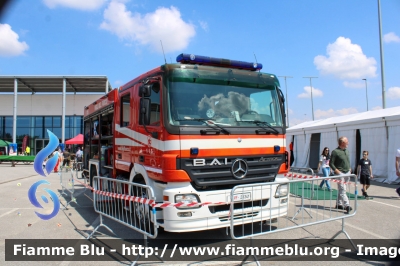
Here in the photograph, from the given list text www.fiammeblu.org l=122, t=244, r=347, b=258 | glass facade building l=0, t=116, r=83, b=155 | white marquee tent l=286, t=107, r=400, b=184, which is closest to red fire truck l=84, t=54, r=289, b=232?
text www.fiammeblu.org l=122, t=244, r=347, b=258

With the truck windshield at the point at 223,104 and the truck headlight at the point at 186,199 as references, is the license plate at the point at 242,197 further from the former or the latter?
the truck windshield at the point at 223,104

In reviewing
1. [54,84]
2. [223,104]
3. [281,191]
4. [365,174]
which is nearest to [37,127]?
[54,84]

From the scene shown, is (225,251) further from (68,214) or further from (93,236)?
(68,214)

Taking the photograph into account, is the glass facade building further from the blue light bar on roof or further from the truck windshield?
the truck windshield

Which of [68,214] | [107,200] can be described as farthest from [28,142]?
[107,200]

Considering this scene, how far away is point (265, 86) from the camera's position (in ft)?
19.9

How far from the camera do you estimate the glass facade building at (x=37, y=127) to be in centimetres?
3788

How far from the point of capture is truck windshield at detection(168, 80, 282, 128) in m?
5.13

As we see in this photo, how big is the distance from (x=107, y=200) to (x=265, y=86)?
371 centimetres

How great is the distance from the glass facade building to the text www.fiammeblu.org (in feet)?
115

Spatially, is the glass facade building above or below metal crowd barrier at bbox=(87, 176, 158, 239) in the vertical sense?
above

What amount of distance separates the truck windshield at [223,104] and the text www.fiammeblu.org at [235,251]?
198cm

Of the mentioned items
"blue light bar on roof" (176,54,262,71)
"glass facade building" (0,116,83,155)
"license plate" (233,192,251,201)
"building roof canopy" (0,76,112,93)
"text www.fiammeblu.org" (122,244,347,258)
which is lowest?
Result: "text www.fiammeblu.org" (122,244,347,258)

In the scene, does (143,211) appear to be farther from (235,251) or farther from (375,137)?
(375,137)
